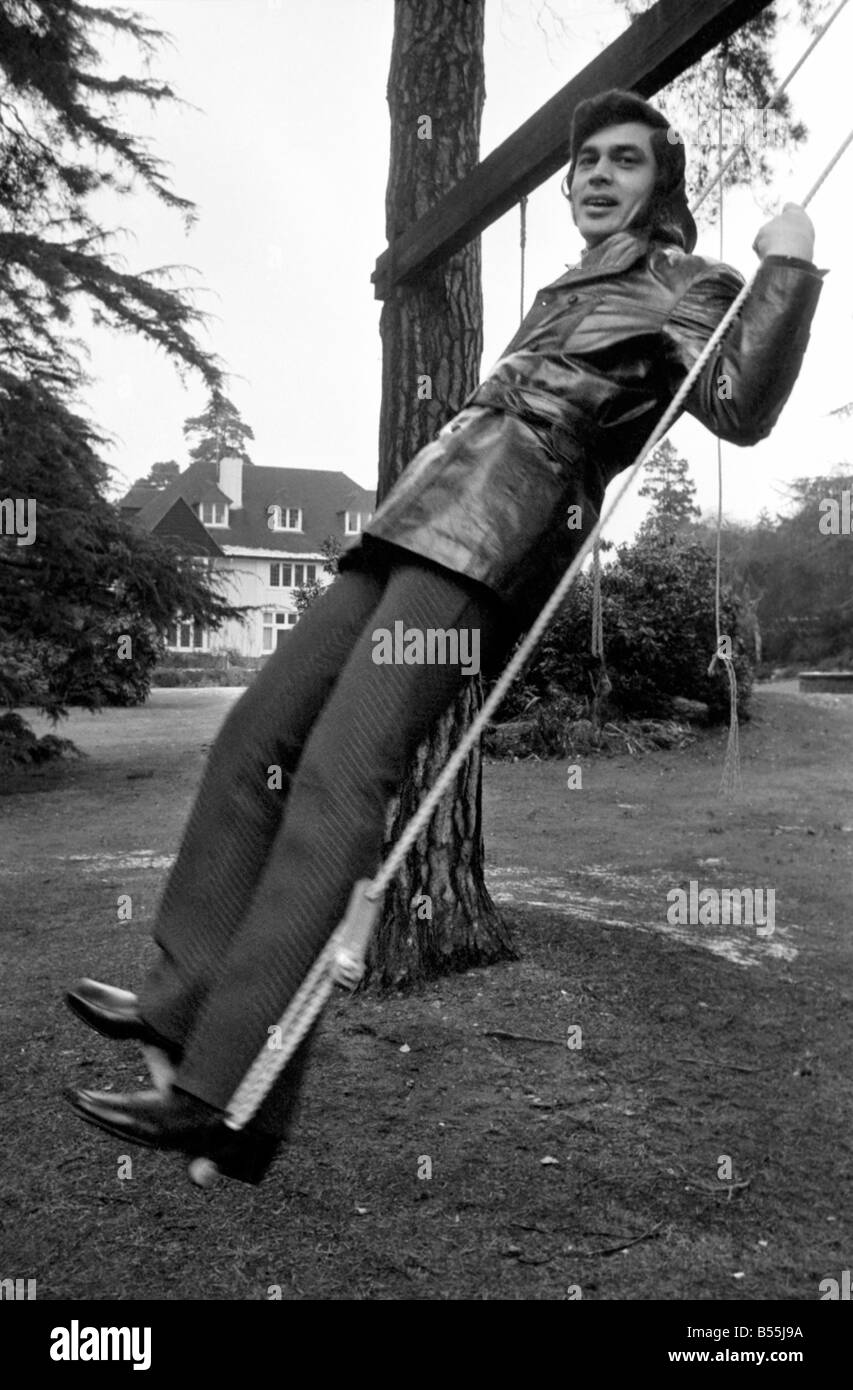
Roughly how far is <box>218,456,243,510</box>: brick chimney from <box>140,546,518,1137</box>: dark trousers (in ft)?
134

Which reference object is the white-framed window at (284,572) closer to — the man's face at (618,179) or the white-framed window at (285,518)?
the white-framed window at (285,518)

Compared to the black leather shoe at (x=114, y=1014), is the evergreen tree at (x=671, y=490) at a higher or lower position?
higher

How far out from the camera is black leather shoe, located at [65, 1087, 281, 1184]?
184 centimetres

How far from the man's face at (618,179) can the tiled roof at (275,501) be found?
37603 millimetres

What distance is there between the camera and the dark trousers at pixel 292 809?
1902mm

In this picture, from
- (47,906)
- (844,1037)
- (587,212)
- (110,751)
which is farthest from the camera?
(110,751)

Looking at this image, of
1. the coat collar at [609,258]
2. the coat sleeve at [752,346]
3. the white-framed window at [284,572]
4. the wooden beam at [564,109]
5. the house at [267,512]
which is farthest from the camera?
the white-framed window at [284,572]

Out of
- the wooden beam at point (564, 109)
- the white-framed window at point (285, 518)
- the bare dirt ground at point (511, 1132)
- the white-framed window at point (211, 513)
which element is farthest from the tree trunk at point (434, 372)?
the white-framed window at point (211, 513)

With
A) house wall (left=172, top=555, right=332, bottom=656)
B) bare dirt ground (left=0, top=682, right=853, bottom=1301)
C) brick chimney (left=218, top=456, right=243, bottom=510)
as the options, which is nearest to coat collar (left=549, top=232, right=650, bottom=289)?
bare dirt ground (left=0, top=682, right=853, bottom=1301)

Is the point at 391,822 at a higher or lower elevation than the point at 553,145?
lower

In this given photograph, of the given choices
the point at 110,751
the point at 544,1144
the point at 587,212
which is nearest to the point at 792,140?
the point at 587,212

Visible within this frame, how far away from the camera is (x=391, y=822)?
459 cm
